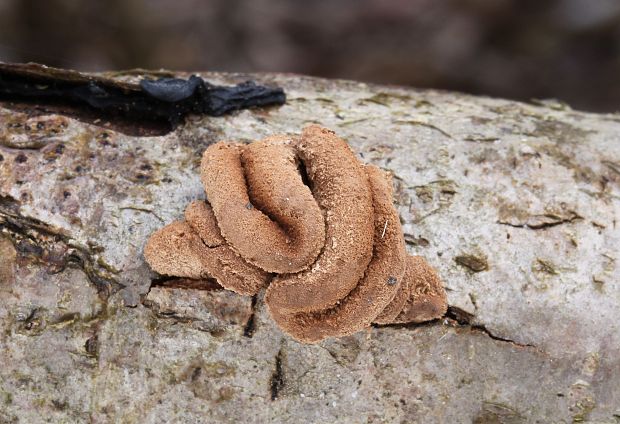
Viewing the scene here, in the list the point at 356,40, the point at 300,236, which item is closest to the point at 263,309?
the point at 300,236

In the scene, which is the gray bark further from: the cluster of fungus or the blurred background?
the blurred background

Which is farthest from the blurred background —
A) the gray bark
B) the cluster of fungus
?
the cluster of fungus

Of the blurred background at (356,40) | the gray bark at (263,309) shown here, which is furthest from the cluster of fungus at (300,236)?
the blurred background at (356,40)

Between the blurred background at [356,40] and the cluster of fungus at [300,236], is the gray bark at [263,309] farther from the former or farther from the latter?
the blurred background at [356,40]

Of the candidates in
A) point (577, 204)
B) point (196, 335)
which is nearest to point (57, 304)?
point (196, 335)

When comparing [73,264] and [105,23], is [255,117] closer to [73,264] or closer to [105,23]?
[73,264]

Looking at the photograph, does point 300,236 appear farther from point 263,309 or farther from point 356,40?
point 356,40
